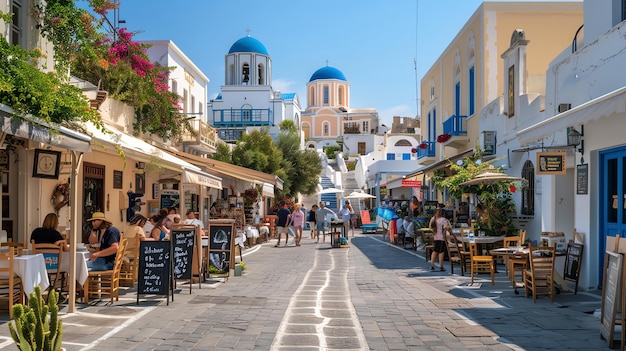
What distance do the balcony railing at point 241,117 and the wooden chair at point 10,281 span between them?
175 ft

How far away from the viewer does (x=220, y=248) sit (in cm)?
1320

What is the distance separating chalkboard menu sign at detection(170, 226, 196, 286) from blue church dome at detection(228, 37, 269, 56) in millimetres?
51185

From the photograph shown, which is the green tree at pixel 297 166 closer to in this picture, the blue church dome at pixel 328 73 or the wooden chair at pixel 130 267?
the wooden chair at pixel 130 267

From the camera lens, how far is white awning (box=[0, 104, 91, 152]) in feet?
25.2

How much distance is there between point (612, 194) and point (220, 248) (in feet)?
23.8

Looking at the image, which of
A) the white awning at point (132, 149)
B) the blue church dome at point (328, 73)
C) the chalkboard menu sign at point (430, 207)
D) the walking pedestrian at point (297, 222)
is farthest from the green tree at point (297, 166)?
the blue church dome at point (328, 73)

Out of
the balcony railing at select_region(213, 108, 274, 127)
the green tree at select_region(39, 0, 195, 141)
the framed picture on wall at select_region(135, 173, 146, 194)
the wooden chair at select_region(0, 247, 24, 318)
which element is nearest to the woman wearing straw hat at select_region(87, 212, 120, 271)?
the wooden chair at select_region(0, 247, 24, 318)

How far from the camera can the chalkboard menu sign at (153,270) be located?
31.4ft

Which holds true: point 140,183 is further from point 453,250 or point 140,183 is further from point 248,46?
point 248,46

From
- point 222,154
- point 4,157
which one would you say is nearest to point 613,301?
point 4,157

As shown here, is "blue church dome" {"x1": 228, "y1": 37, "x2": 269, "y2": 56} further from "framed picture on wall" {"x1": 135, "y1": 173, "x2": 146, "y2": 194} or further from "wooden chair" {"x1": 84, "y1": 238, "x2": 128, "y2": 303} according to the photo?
"wooden chair" {"x1": 84, "y1": 238, "x2": 128, "y2": 303}

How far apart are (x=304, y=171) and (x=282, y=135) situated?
8.29 ft

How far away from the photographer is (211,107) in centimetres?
6612

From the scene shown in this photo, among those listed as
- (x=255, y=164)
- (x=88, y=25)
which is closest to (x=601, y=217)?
(x=88, y=25)
